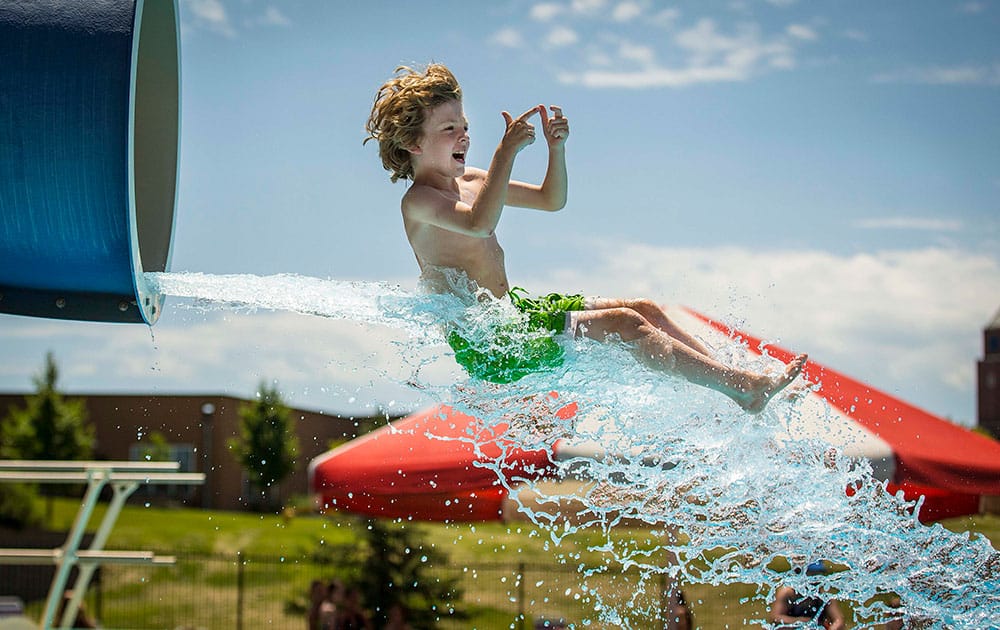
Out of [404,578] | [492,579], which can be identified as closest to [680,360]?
[404,578]

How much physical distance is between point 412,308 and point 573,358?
0.56 m

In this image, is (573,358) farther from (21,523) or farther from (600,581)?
(21,523)

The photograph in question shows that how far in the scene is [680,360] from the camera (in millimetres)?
3230

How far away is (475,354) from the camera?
339cm

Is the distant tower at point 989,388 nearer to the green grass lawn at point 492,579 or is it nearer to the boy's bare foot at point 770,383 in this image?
the green grass lawn at point 492,579

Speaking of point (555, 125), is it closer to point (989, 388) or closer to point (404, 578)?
point (404, 578)

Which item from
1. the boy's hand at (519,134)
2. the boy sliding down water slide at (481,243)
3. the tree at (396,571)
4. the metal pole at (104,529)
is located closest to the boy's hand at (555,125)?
the boy sliding down water slide at (481,243)

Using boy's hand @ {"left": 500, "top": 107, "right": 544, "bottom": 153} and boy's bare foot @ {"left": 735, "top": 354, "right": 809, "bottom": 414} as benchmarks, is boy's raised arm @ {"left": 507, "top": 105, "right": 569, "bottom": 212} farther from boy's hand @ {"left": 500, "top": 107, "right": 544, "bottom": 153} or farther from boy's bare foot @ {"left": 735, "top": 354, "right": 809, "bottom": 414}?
boy's bare foot @ {"left": 735, "top": 354, "right": 809, "bottom": 414}

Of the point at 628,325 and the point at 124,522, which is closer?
the point at 628,325

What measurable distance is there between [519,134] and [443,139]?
36 cm

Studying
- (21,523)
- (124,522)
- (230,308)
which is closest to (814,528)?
(230,308)

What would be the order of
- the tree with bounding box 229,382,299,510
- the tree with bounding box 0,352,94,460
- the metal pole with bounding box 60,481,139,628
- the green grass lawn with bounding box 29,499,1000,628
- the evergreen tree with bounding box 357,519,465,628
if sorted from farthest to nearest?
the tree with bounding box 229,382,299,510, the tree with bounding box 0,352,94,460, the green grass lawn with bounding box 29,499,1000,628, the evergreen tree with bounding box 357,519,465,628, the metal pole with bounding box 60,481,139,628

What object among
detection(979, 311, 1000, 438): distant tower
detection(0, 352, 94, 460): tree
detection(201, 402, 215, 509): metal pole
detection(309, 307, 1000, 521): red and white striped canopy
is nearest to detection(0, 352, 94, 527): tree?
detection(0, 352, 94, 460): tree

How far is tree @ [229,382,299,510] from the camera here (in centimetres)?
2598
